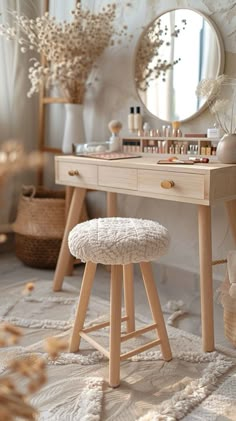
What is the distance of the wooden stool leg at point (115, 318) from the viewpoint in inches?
Answer: 53.9

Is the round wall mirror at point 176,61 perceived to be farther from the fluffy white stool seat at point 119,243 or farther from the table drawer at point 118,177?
the fluffy white stool seat at point 119,243

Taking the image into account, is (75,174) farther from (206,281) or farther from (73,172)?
(206,281)

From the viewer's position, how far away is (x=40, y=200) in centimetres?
248

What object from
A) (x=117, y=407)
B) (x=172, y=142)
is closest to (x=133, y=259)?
(x=117, y=407)

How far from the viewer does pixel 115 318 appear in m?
1.37

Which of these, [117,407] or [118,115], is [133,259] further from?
[118,115]

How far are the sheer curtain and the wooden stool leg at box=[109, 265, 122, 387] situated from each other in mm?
1335

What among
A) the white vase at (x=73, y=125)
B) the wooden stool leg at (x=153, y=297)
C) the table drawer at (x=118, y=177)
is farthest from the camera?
the white vase at (x=73, y=125)

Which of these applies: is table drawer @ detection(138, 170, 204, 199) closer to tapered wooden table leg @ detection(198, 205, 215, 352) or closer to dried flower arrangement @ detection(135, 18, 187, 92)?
tapered wooden table leg @ detection(198, 205, 215, 352)

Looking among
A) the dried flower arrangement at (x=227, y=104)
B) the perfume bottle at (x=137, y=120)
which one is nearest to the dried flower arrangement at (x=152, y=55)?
the perfume bottle at (x=137, y=120)

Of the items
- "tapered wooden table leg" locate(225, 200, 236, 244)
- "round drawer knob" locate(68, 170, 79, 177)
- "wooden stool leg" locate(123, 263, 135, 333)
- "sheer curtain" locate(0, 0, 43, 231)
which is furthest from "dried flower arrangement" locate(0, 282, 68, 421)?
"sheer curtain" locate(0, 0, 43, 231)

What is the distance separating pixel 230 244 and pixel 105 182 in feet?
2.11

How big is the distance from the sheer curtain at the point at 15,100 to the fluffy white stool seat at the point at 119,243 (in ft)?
4.14

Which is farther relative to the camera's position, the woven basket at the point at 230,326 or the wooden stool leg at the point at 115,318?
the woven basket at the point at 230,326
